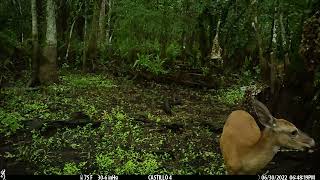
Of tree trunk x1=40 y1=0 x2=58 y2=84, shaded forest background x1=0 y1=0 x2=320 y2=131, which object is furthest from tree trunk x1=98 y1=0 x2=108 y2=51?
tree trunk x1=40 y1=0 x2=58 y2=84

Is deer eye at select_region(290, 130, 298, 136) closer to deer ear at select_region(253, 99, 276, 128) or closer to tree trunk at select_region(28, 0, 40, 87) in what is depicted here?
deer ear at select_region(253, 99, 276, 128)

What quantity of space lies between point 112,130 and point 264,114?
5.36 metres

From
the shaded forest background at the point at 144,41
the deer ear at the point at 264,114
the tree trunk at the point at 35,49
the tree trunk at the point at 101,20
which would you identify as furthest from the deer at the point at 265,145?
the tree trunk at the point at 101,20

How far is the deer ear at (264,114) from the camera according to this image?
21.5 feet

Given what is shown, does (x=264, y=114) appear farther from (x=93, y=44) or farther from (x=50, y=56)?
(x=93, y=44)

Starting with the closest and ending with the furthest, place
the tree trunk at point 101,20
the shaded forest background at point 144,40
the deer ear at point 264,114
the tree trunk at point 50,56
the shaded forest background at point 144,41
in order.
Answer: the deer ear at point 264,114, the tree trunk at point 50,56, the shaded forest background at point 144,41, the shaded forest background at point 144,40, the tree trunk at point 101,20

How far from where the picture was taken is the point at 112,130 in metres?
11.2

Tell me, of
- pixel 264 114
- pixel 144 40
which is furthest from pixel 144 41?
pixel 264 114

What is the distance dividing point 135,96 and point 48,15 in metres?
4.04

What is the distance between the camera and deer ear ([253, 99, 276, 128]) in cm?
654

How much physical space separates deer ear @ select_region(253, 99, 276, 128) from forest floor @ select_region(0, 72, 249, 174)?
7.94ft

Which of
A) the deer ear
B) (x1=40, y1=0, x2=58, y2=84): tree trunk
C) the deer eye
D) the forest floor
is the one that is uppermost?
the deer ear

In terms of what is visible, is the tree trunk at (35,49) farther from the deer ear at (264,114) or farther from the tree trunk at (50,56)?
the deer ear at (264,114)

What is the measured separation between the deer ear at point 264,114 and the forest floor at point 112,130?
242cm
